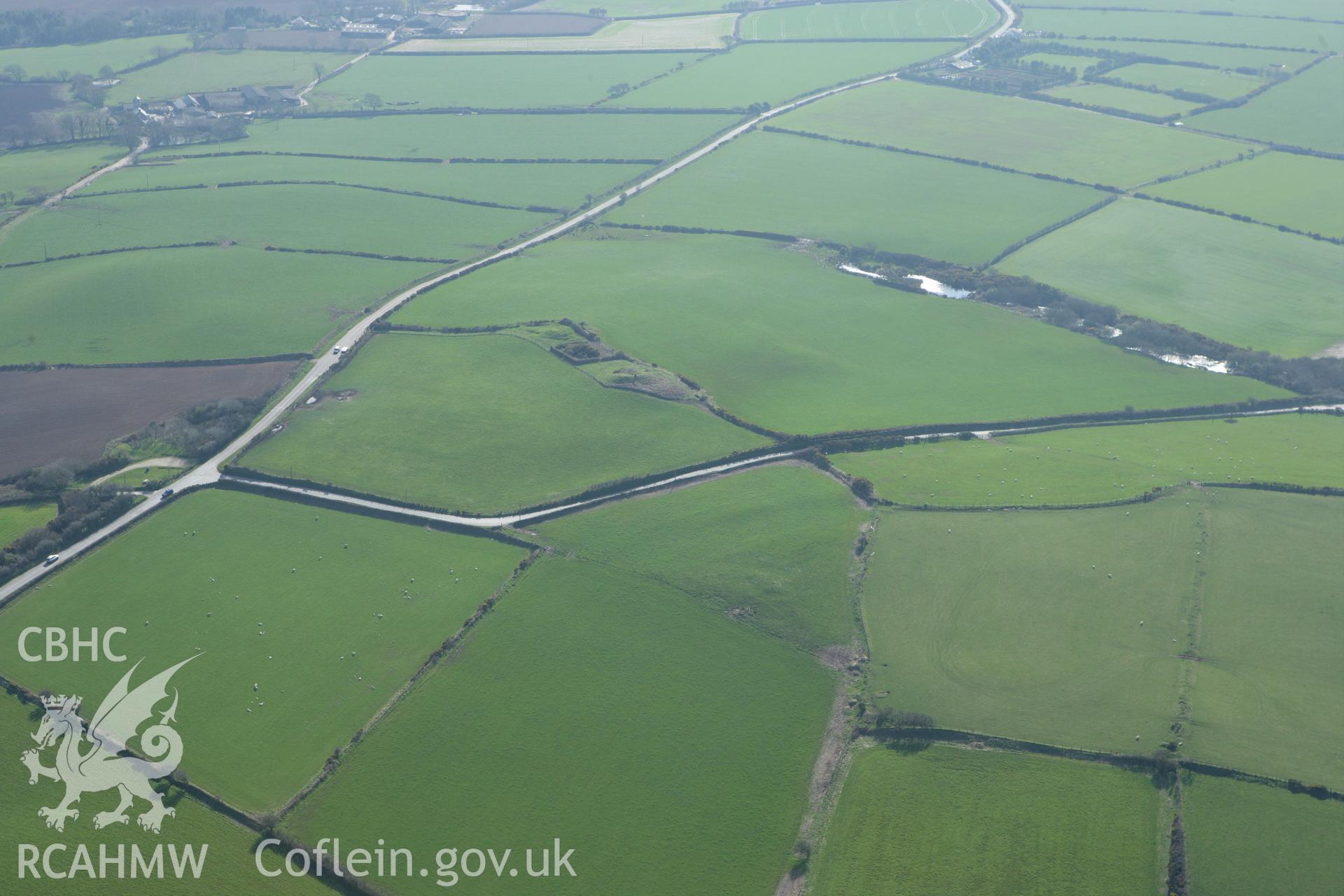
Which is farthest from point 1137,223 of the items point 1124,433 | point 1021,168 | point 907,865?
point 907,865

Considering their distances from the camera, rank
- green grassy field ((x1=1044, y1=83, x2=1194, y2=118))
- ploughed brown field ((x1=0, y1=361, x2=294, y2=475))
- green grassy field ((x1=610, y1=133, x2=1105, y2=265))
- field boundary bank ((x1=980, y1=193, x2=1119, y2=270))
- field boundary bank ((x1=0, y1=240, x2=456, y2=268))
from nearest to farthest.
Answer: ploughed brown field ((x1=0, y1=361, x2=294, y2=475)), field boundary bank ((x1=980, y1=193, x2=1119, y2=270)), field boundary bank ((x1=0, y1=240, x2=456, y2=268)), green grassy field ((x1=610, y1=133, x2=1105, y2=265)), green grassy field ((x1=1044, y1=83, x2=1194, y2=118))

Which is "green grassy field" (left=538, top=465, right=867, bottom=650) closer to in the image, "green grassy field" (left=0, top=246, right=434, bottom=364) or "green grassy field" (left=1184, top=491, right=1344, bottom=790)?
"green grassy field" (left=1184, top=491, right=1344, bottom=790)

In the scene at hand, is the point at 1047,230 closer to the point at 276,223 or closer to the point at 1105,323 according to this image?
the point at 1105,323

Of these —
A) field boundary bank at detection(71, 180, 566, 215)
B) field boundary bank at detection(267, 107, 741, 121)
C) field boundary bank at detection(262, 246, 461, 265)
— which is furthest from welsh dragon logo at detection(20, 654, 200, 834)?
field boundary bank at detection(267, 107, 741, 121)

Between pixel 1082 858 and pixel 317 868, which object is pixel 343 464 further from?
pixel 1082 858

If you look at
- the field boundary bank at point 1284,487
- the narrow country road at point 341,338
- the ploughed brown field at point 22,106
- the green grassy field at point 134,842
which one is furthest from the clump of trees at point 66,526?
the ploughed brown field at point 22,106

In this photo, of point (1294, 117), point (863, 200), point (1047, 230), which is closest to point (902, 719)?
point (1047, 230)
